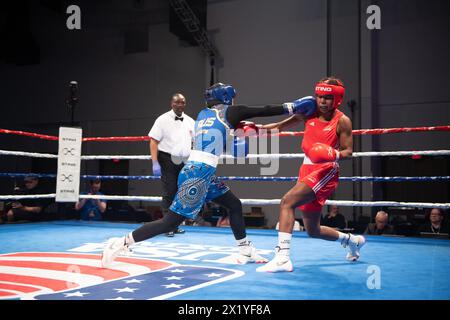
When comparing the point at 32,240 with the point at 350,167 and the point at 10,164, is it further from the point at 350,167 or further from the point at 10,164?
the point at 10,164

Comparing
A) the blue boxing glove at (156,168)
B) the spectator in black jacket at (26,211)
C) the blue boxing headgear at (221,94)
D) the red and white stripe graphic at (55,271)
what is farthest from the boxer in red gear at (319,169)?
the spectator in black jacket at (26,211)

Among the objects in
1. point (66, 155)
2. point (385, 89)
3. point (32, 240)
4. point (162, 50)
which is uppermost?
point (162, 50)

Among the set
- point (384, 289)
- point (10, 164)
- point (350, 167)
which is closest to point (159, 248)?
point (384, 289)

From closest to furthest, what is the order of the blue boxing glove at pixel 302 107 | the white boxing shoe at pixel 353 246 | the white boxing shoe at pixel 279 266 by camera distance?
the white boxing shoe at pixel 279 266 → the blue boxing glove at pixel 302 107 → the white boxing shoe at pixel 353 246

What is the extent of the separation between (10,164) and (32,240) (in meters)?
8.90

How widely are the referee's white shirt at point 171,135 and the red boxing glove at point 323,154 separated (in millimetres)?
1692

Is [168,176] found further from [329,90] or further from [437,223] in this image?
[437,223]

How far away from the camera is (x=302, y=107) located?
97.7 inches

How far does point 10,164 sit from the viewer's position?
1140cm

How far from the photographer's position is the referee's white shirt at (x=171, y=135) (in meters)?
3.82

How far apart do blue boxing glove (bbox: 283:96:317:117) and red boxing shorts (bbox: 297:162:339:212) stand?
32 centimetres

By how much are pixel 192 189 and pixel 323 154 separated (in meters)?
0.74

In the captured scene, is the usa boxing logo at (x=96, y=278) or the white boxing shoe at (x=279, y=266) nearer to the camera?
the usa boxing logo at (x=96, y=278)

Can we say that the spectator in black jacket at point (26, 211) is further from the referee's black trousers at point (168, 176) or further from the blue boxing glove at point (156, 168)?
the referee's black trousers at point (168, 176)
